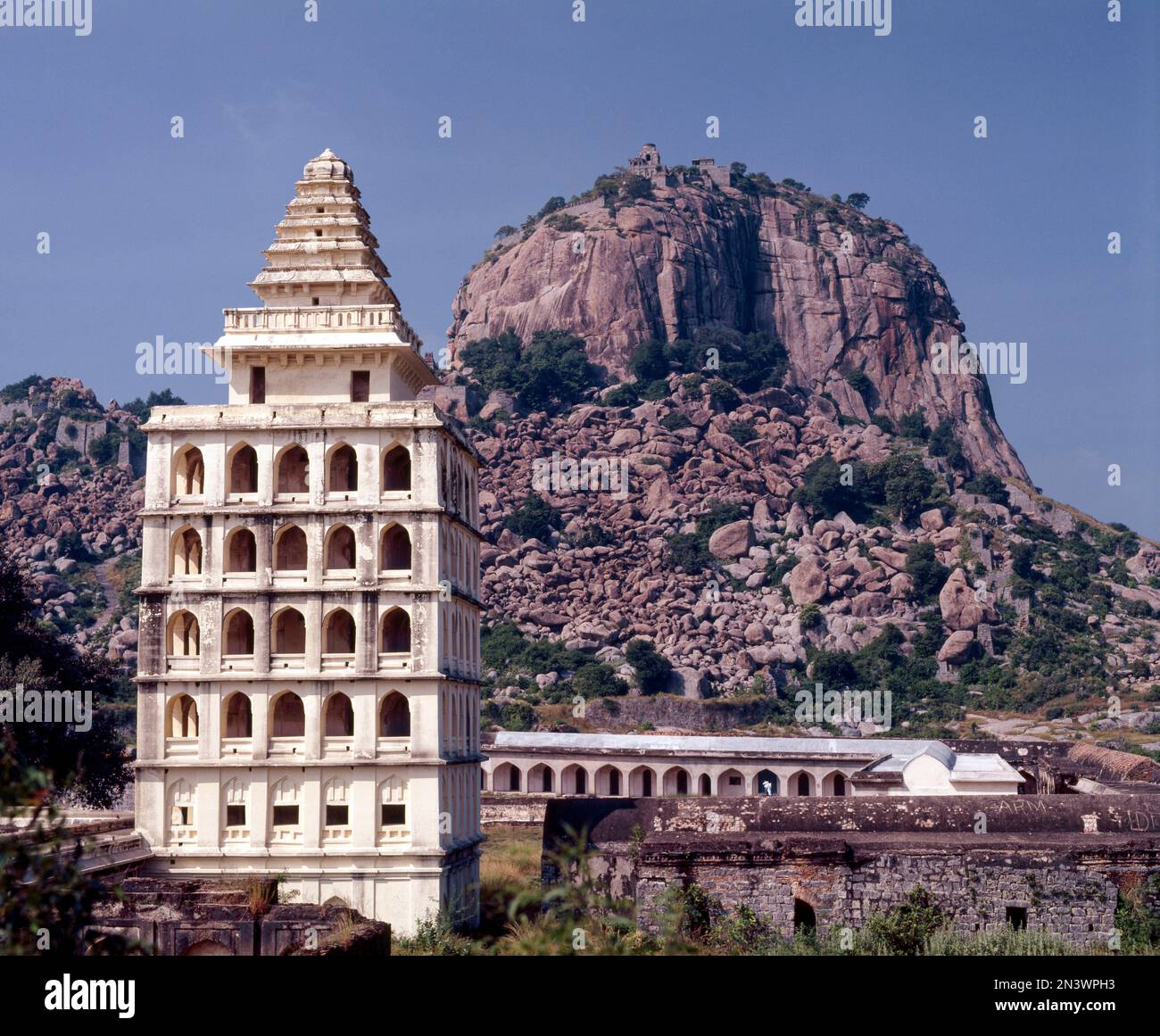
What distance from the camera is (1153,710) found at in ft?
305

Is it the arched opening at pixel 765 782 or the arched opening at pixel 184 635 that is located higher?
the arched opening at pixel 184 635

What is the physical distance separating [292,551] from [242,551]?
1122mm

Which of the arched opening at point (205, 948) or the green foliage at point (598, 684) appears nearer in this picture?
the arched opening at point (205, 948)

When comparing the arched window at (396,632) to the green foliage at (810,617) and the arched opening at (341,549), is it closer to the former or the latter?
the arched opening at (341,549)

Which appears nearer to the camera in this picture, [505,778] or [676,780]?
[676,780]

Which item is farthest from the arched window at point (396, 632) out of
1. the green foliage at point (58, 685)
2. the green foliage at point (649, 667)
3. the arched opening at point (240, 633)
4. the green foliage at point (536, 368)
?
the green foliage at point (536, 368)

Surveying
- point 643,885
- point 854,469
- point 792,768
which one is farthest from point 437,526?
point 854,469

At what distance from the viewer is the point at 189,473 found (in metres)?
35.2

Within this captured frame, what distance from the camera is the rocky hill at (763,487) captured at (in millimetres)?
103562

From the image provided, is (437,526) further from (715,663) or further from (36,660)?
(715,663)

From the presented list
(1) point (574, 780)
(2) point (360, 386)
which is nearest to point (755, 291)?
(1) point (574, 780)

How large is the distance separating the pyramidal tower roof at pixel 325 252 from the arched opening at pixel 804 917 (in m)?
18.4

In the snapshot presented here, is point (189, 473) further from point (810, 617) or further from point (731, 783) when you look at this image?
point (810, 617)
